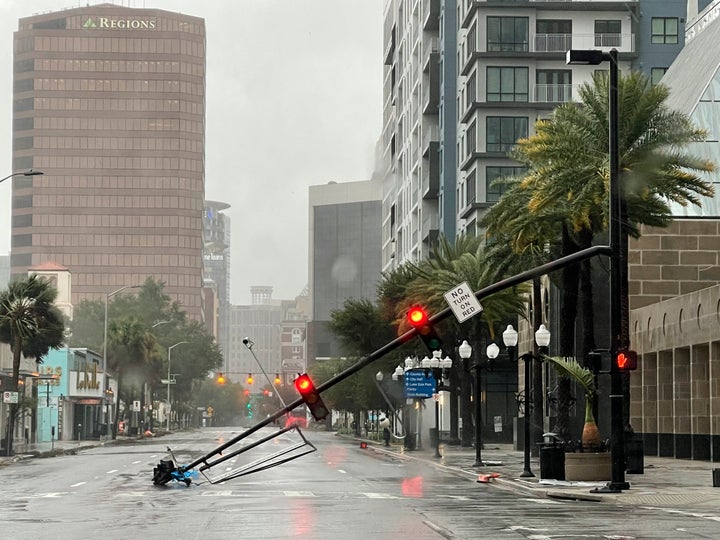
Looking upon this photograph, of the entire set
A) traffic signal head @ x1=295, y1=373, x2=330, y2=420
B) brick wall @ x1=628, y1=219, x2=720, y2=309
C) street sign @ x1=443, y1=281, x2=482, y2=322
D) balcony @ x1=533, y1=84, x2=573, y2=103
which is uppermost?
balcony @ x1=533, y1=84, x2=573, y2=103

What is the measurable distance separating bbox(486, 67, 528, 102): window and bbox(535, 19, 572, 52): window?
2237mm

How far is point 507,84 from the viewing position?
9812 centimetres

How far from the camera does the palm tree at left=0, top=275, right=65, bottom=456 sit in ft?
220

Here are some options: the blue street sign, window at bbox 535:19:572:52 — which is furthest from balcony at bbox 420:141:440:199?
the blue street sign

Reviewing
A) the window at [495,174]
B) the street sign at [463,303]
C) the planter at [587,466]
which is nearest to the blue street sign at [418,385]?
the window at [495,174]

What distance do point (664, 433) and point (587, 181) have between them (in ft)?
56.5

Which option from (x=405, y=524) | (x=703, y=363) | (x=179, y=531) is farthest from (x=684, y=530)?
(x=703, y=363)

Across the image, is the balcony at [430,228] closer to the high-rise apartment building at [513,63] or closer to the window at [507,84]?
the high-rise apartment building at [513,63]

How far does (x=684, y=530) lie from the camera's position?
2178cm

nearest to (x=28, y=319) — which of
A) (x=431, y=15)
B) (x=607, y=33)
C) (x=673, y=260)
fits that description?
(x=673, y=260)

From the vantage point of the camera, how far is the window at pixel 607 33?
98250mm

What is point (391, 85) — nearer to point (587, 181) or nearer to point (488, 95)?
point (488, 95)

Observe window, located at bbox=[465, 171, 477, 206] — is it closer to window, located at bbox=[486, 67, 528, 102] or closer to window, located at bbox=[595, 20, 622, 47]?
window, located at bbox=[486, 67, 528, 102]

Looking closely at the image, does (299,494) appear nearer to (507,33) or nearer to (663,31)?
(507,33)
